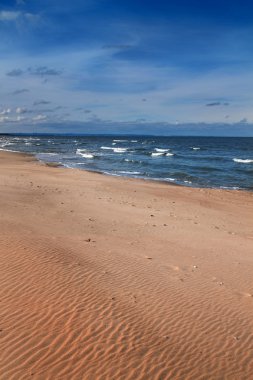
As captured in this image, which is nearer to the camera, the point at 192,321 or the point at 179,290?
the point at 192,321

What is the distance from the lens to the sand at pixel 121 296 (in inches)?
222

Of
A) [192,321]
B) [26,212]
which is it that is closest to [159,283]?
[192,321]

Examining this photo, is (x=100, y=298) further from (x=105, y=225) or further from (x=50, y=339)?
(x=105, y=225)

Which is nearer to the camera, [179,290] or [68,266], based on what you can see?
[179,290]

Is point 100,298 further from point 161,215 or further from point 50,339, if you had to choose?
point 161,215

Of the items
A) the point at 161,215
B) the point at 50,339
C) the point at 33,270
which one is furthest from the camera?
the point at 161,215

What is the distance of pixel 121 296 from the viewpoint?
25.3 feet

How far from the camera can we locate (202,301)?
798 centimetres

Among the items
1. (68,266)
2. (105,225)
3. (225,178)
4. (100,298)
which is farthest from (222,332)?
(225,178)

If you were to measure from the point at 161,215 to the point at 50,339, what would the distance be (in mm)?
11089

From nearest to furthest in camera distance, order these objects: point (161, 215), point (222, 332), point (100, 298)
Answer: point (222, 332)
point (100, 298)
point (161, 215)

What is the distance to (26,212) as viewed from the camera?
47.7ft

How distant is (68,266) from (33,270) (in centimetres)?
85

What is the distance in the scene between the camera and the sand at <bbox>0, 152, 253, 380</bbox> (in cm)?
564
